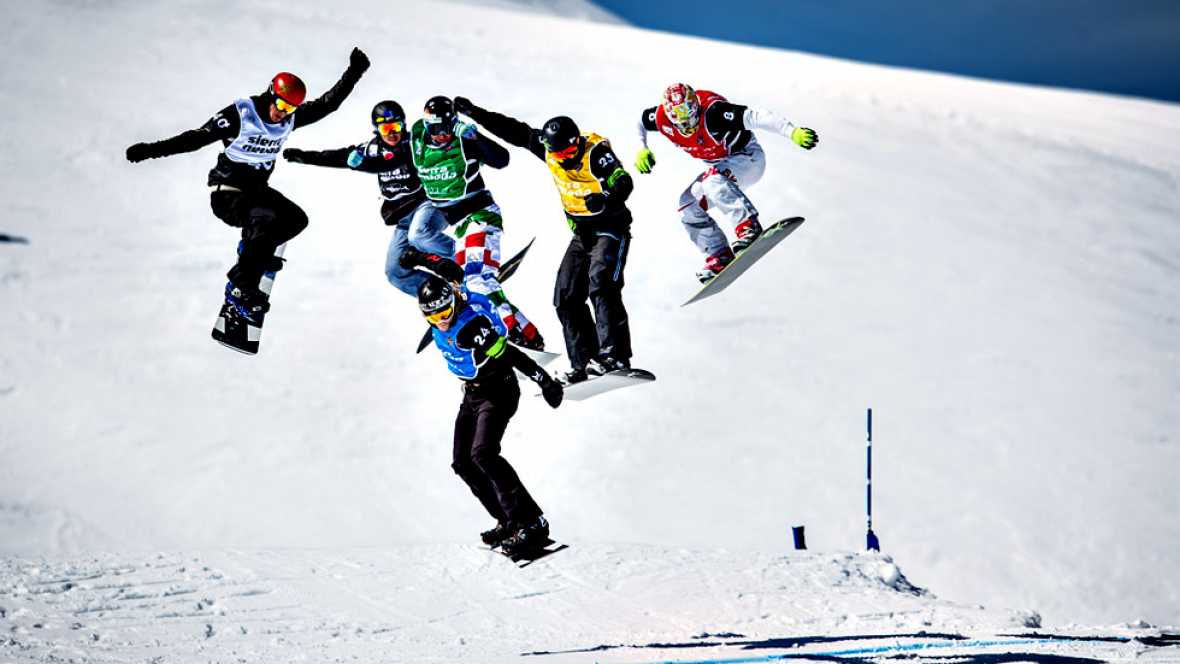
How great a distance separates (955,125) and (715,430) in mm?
19568

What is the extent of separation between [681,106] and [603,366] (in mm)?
2344

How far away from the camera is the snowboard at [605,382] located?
35.2ft

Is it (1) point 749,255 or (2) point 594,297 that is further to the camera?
(1) point 749,255

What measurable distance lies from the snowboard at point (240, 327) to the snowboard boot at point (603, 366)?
276 cm

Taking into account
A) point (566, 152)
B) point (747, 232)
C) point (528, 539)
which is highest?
point (566, 152)

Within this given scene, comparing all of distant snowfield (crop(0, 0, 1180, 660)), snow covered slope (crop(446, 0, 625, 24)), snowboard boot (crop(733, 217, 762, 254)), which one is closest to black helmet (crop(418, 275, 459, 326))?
snowboard boot (crop(733, 217, 762, 254))

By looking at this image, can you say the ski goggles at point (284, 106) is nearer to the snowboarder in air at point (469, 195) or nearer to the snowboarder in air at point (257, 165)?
the snowboarder in air at point (257, 165)

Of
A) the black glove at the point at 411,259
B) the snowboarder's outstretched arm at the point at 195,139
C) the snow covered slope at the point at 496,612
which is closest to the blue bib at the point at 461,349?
the black glove at the point at 411,259

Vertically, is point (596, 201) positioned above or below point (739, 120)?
below

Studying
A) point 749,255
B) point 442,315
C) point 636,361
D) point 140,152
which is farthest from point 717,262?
point 636,361

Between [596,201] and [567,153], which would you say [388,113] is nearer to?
[567,153]

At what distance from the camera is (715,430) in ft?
97.8

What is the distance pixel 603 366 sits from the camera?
11094 mm

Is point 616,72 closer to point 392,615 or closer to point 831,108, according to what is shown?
point 831,108
